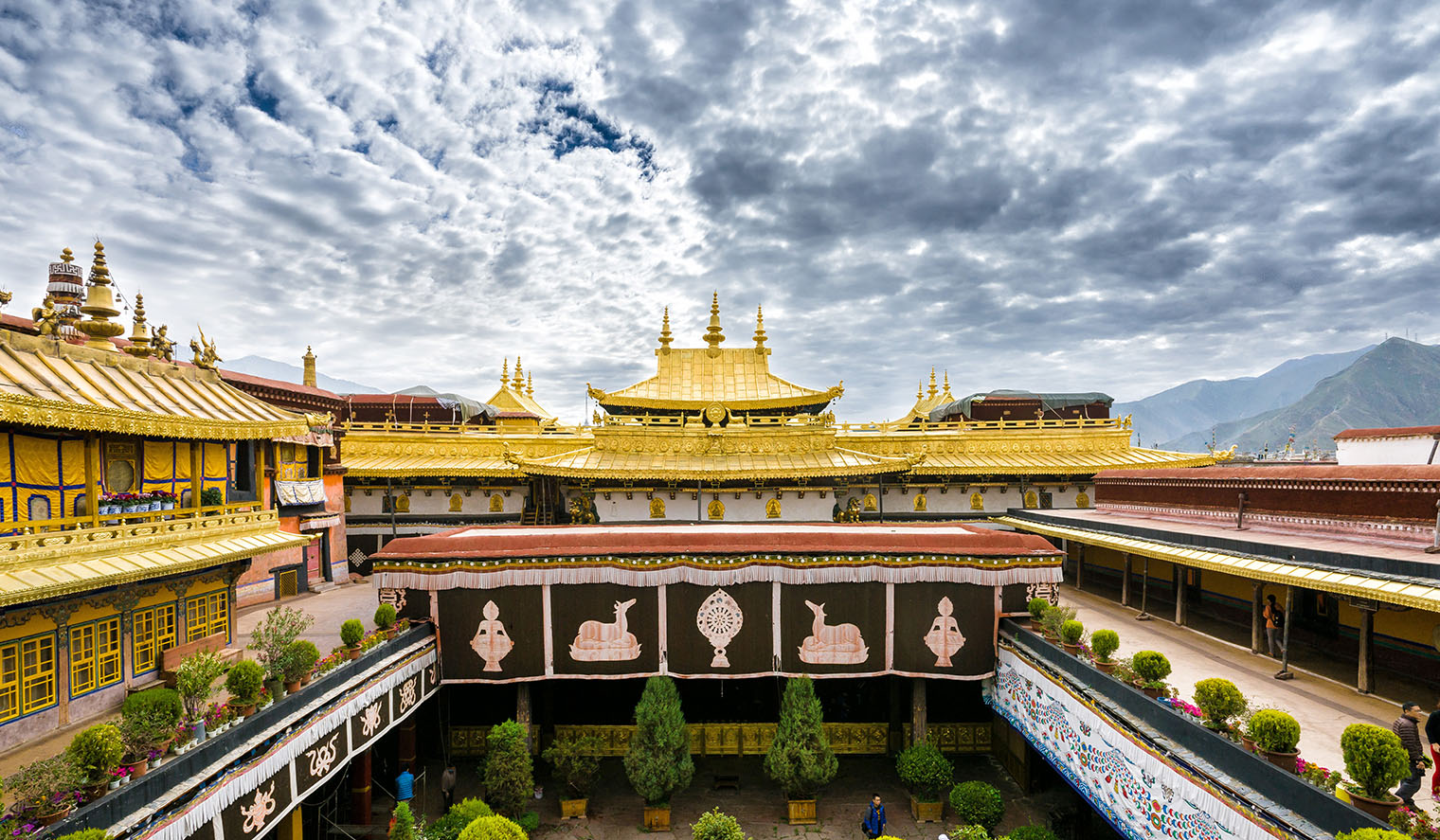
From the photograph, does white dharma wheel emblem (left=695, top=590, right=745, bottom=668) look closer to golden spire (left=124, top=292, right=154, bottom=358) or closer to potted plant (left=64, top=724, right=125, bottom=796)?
potted plant (left=64, top=724, right=125, bottom=796)

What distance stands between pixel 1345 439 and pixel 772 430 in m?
23.8

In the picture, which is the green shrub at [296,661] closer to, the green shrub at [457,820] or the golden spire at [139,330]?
the green shrub at [457,820]

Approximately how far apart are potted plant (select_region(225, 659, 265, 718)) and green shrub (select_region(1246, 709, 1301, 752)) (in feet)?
47.9

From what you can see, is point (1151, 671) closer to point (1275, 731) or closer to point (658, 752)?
point (1275, 731)

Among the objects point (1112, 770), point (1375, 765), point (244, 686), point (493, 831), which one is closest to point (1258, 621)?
point (1112, 770)

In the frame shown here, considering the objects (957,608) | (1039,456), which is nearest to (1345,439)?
(1039,456)

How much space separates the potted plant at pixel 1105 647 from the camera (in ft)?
38.4

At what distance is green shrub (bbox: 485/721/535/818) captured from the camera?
14133mm

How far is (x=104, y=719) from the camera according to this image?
38.7 feet

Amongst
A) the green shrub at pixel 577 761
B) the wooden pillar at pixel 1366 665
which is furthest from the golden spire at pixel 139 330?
the wooden pillar at pixel 1366 665

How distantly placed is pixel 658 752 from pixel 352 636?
7065 millimetres

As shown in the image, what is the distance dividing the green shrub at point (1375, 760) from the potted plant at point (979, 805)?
776 cm

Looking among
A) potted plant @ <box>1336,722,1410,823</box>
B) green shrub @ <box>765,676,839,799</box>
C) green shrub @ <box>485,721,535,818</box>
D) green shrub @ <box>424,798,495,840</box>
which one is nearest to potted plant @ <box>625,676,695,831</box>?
green shrub @ <box>765,676,839,799</box>

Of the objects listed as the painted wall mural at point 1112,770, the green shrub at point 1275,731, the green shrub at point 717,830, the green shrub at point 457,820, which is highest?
the green shrub at point 1275,731
